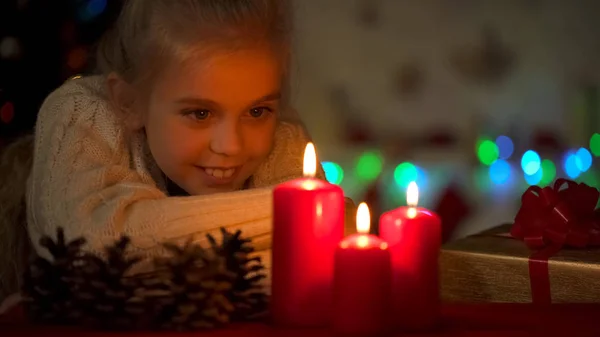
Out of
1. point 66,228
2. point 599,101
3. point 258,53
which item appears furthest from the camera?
point 599,101

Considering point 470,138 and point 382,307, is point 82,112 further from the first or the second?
point 470,138

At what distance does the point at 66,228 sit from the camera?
1046mm

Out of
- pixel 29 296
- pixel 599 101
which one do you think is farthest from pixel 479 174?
pixel 29 296

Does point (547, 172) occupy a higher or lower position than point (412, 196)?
higher

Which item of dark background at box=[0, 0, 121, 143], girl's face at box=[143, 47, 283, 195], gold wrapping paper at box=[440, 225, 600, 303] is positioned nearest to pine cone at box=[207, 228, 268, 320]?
girl's face at box=[143, 47, 283, 195]

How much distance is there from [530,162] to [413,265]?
1.92 m

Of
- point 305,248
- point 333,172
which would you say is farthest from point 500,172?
point 305,248

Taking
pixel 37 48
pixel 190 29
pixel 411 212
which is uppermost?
pixel 37 48

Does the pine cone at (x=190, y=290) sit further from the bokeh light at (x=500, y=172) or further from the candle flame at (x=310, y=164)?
the bokeh light at (x=500, y=172)

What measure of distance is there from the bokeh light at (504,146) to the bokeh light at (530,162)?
5 centimetres

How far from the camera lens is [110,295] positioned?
2.48ft

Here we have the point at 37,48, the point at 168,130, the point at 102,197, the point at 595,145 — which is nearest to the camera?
the point at 102,197

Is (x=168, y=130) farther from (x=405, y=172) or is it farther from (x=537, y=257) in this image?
(x=405, y=172)

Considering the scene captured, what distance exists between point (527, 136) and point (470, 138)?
178mm
